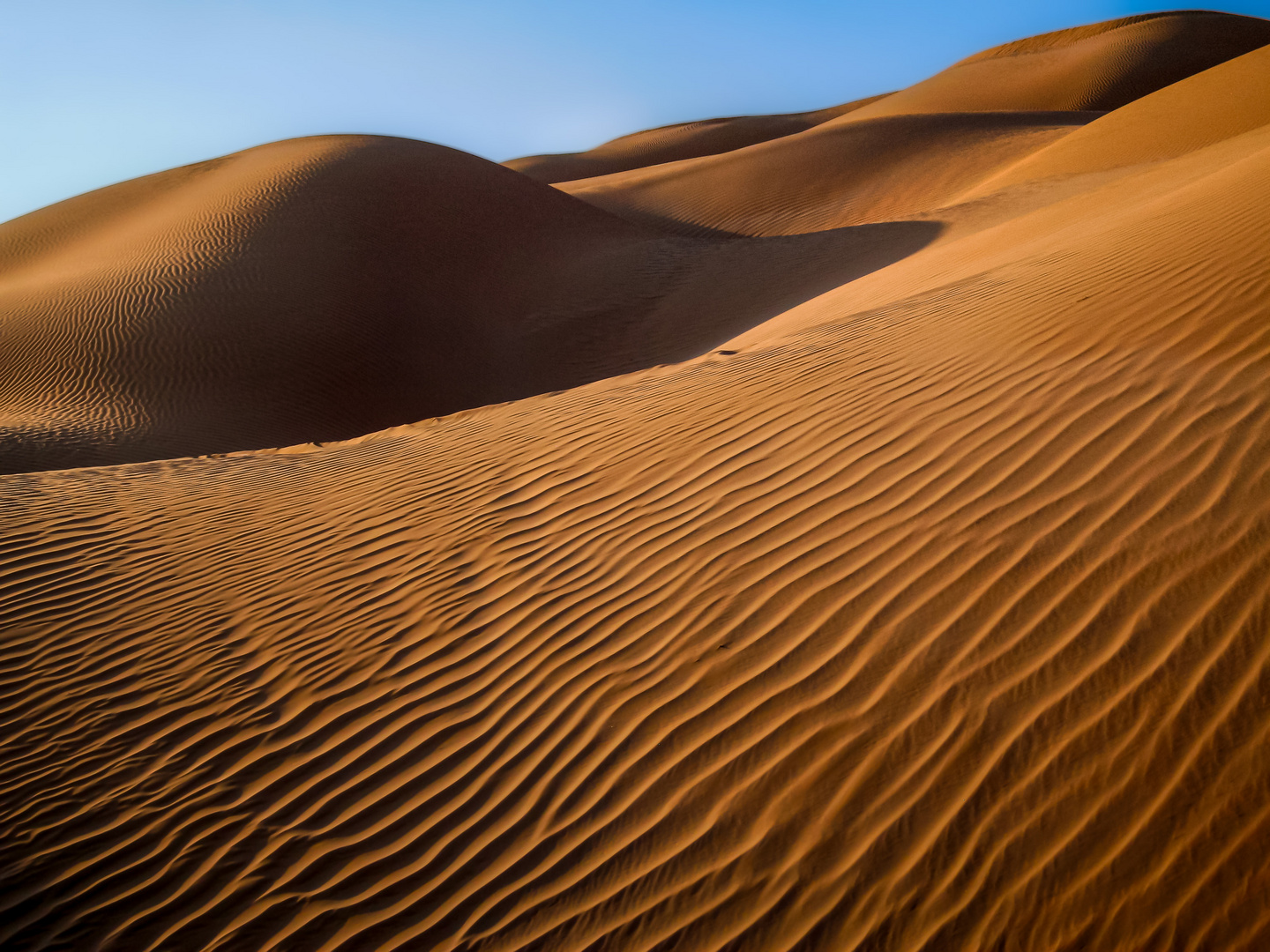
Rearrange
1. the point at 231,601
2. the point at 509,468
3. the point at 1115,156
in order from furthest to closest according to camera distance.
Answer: the point at 1115,156 → the point at 509,468 → the point at 231,601

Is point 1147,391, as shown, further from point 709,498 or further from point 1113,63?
point 1113,63

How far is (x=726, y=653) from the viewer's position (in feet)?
10.6

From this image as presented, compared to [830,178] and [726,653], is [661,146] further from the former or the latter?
[726,653]

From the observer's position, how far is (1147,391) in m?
3.75

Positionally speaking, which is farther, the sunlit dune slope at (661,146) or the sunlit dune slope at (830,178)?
the sunlit dune slope at (661,146)

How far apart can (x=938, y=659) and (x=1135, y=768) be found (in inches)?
26.2

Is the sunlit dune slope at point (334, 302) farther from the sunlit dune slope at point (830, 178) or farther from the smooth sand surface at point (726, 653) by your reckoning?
the smooth sand surface at point (726, 653)

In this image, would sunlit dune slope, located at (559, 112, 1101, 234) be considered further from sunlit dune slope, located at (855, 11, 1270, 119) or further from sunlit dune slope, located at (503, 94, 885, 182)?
sunlit dune slope, located at (503, 94, 885, 182)

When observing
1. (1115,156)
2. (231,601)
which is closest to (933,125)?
(1115,156)

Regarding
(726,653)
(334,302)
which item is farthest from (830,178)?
(726,653)

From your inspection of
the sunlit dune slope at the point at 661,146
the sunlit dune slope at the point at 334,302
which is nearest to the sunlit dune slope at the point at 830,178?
the sunlit dune slope at the point at 334,302

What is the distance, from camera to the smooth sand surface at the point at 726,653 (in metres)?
2.43

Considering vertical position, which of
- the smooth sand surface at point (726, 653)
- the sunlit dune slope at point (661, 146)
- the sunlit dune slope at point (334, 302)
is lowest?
the smooth sand surface at point (726, 653)

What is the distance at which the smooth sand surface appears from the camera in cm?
243
